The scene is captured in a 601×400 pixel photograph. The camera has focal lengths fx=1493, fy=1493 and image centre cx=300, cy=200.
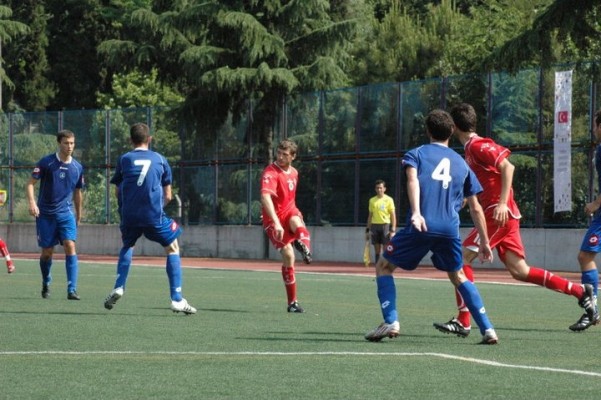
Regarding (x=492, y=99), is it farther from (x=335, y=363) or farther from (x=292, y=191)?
(x=335, y=363)

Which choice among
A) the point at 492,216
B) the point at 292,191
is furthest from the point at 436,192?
the point at 292,191

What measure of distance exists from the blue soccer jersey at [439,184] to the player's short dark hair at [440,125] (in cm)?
9

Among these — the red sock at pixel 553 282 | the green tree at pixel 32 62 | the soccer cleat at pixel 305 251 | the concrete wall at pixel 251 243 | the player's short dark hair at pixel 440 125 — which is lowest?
the concrete wall at pixel 251 243

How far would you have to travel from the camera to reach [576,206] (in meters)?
30.6

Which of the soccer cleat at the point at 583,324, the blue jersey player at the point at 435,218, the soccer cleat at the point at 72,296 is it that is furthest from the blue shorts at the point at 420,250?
the soccer cleat at the point at 72,296

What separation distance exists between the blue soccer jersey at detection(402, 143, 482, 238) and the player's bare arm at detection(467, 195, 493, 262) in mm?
239

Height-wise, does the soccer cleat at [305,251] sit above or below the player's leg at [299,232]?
below

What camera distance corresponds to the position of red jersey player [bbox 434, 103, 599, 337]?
41.1ft

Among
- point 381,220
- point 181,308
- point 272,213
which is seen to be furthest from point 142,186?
point 381,220

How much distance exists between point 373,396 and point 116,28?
65.6 meters

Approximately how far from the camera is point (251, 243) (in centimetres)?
4006

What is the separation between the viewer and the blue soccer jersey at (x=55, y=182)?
59.3 ft

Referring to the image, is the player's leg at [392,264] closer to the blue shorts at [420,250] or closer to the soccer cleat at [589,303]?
the blue shorts at [420,250]

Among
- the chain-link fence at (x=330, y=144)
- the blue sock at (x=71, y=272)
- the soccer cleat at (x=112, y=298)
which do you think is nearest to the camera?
the soccer cleat at (x=112, y=298)
